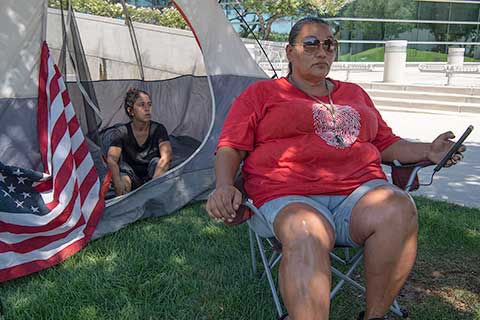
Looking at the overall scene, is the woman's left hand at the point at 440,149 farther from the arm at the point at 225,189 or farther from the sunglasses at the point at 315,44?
the arm at the point at 225,189

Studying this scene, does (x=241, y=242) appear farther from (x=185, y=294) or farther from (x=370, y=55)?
(x=370, y=55)

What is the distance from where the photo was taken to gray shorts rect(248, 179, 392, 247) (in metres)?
1.96

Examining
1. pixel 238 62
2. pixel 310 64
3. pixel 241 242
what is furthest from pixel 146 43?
pixel 310 64

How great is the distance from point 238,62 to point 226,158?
2123mm

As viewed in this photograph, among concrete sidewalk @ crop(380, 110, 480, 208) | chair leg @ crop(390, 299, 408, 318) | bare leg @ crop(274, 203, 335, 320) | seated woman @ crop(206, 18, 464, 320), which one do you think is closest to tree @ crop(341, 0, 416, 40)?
concrete sidewalk @ crop(380, 110, 480, 208)

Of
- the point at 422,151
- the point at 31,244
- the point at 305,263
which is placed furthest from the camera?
the point at 31,244

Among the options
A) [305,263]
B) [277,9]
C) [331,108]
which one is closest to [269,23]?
[277,9]

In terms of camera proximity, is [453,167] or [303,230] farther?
[453,167]

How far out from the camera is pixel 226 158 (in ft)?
7.18

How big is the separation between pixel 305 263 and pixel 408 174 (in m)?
0.94

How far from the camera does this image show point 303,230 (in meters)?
1.77

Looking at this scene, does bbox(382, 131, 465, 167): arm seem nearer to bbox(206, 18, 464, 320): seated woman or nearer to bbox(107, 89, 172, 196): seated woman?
bbox(206, 18, 464, 320): seated woman

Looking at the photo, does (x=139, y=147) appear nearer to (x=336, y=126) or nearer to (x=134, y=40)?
(x=134, y=40)

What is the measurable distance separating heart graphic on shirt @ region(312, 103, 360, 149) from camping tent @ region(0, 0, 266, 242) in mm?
1688
